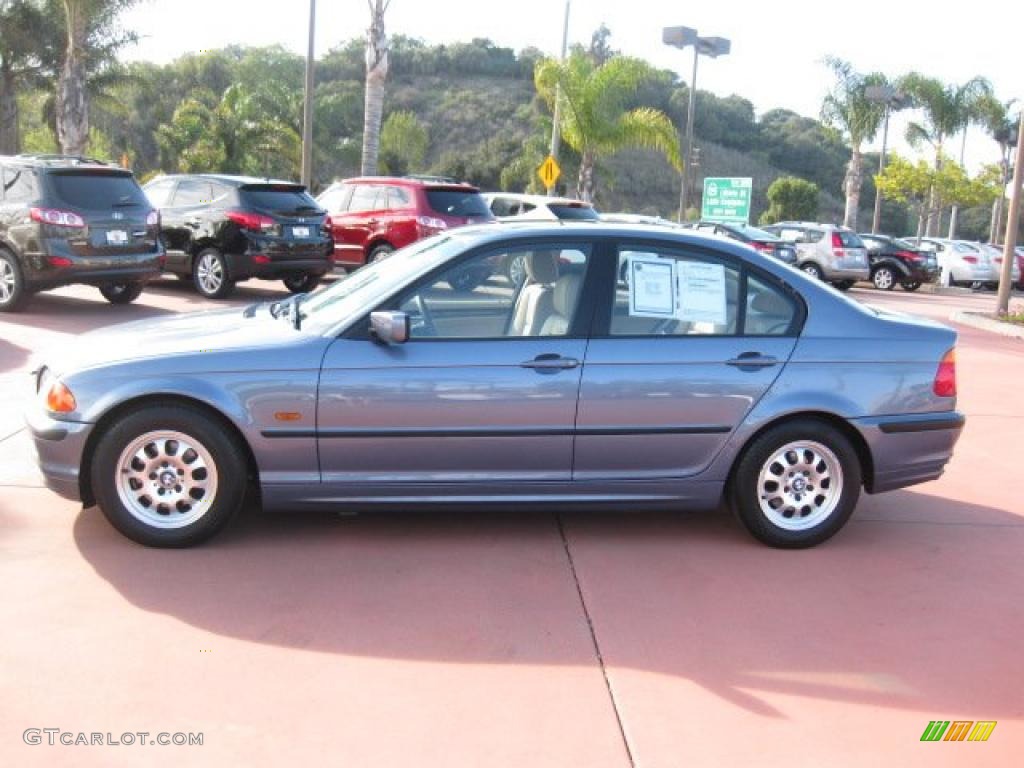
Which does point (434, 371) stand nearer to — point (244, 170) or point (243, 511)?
point (243, 511)

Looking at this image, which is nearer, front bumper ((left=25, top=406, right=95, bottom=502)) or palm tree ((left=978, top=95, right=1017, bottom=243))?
front bumper ((left=25, top=406, right=95, bottom=502))

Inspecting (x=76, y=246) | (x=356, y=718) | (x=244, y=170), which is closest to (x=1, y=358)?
(x=76, y=246)

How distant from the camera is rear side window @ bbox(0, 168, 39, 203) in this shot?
12.1m

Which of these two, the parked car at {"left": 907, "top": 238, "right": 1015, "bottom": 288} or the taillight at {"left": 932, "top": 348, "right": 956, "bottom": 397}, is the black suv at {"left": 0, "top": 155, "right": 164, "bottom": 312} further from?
the parked car at {"left": 907, "top": 238, "right": 1015, "bottom": 288}

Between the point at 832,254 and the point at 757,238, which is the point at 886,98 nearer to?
the point at 832,254

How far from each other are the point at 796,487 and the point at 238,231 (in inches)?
419

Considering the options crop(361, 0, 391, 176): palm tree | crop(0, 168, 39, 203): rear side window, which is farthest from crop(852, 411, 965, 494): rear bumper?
crop(361, 0, 391, 176): palm tree

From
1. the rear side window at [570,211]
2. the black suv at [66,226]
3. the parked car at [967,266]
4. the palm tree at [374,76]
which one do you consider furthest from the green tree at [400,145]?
the black suv at [66,226]

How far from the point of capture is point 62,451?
5180mm

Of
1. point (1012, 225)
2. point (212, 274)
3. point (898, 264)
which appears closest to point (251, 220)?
point (212, 274)

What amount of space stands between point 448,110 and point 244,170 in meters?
31.1

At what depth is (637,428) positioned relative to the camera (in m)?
5.42

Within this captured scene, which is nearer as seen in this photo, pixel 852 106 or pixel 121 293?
pixel 121 293

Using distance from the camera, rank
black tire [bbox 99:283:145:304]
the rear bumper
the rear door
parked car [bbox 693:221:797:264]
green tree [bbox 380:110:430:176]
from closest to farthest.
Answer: the rear door → the rear bumper → black tire [bbox 99:283:145:304] → parked car [bbox 693:221:797:264] → green tree [bbox 380:110:430:176]
